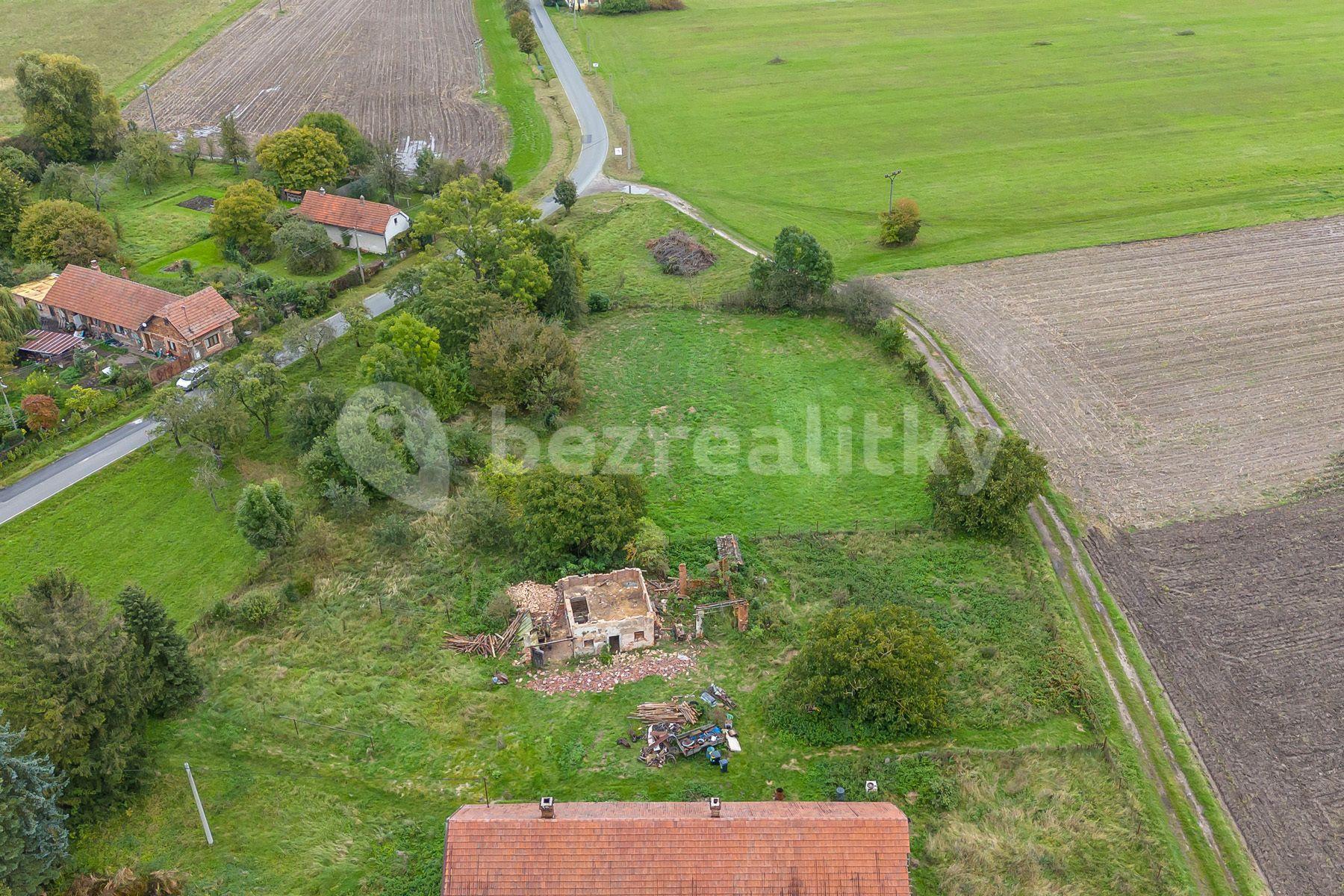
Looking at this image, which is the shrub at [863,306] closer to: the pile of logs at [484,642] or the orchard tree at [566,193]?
the orchard tree at [566,193]

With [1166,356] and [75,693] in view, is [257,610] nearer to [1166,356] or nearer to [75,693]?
[75,693]

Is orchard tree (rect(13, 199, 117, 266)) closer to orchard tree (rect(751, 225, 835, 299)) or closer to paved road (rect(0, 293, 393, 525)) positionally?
paved road (rect(0, 293, 393, 525))

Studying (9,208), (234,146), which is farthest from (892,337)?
(9,208)

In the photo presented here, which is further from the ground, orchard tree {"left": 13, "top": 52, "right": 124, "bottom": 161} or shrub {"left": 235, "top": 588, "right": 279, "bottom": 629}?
orchard tree {"left": 13, "top": 52, "right": 124, "bottom": 161}

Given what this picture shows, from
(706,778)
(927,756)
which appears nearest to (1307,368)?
(927,756)

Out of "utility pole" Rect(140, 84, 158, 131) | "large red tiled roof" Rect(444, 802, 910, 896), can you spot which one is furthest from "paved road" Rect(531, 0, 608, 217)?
"large red tiled roof" Rect(444, 802, 910, 896)

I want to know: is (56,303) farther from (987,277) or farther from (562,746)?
(987,277)
